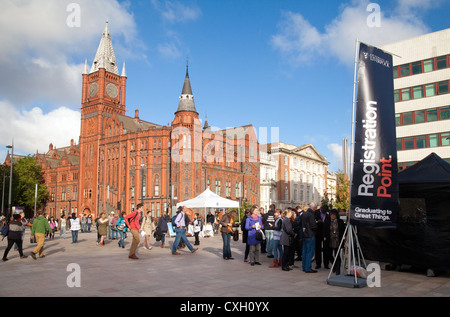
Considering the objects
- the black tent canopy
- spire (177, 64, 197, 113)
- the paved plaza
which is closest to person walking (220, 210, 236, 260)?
the paved plaza

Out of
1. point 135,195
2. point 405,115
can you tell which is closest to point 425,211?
point 405,115

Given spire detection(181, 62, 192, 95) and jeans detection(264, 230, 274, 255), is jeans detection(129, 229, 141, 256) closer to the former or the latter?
jeans detection(264, 230, 274, 255)

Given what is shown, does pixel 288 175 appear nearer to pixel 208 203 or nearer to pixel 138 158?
pixel 138 158

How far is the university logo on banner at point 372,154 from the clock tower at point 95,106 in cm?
6740

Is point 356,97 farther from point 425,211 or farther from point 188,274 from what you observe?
point 188,274

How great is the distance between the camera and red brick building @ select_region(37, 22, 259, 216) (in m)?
61.4

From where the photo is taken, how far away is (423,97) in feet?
119

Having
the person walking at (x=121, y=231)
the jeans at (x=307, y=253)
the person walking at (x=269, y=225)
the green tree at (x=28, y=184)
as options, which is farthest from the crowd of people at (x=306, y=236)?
the green tree at (x=28, y=184)

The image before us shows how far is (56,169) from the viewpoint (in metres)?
86.2

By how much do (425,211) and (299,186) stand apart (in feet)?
253

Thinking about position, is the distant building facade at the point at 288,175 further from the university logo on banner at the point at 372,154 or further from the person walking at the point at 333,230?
the university logo on banner at the point at 372,154

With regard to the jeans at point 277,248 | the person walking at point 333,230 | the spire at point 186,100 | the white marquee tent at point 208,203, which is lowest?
the jeans at point 277,248

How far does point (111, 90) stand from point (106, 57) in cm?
683

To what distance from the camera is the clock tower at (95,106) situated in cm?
7200
